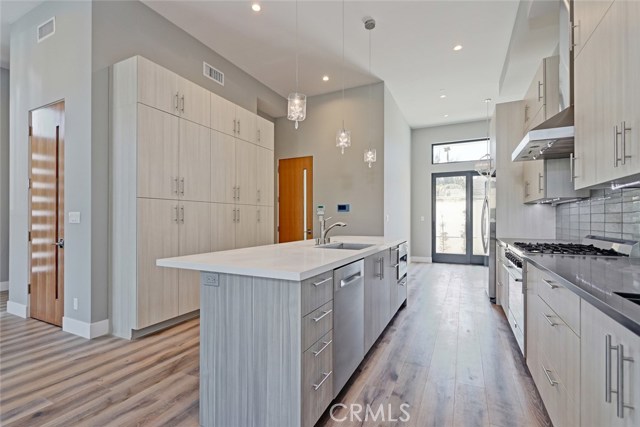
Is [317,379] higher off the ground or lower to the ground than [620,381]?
lower

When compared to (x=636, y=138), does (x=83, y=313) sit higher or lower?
lower

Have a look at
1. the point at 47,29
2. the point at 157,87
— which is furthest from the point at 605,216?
the point at 47,29

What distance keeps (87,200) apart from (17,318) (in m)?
1.87

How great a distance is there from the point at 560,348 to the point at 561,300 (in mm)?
247

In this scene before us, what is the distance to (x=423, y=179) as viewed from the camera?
795 cm

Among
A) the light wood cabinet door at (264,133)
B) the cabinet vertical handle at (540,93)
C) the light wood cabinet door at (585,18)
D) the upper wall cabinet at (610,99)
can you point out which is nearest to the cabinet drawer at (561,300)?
the upper wall cabinet at (610,99)

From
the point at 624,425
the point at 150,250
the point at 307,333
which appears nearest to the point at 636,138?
the point at 624,425

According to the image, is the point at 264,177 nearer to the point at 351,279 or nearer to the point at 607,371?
the point at 351,279

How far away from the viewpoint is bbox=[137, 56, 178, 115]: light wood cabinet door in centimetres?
294

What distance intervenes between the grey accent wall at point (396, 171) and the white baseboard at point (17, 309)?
16.3 feet

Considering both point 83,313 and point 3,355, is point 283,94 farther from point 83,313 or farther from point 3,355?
point 3,355

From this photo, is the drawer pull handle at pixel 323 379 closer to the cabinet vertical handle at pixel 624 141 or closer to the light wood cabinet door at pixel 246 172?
the cabinet vertical handle at pixel 624 141

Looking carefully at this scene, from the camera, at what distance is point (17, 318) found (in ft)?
11.4

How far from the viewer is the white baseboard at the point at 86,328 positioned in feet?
9.48
